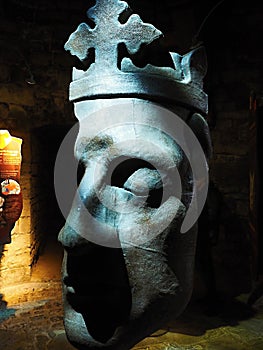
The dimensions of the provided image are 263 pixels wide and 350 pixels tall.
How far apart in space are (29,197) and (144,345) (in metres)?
1.66

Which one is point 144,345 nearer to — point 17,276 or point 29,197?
point 17,276

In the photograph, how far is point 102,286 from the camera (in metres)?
0.85

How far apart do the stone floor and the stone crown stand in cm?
190

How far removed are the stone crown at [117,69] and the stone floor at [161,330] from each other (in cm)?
190

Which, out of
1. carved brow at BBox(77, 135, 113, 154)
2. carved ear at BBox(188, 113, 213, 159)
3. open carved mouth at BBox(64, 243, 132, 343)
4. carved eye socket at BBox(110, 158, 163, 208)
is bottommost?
open carved mouth at BBox(64, 243, 132, 343)

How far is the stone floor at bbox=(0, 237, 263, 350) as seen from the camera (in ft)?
7.80

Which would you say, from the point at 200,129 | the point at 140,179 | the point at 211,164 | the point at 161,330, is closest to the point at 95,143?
the point at 140,179

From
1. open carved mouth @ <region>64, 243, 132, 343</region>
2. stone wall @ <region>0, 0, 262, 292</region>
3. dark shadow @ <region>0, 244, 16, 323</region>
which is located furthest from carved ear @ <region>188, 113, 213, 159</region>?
stone wall @ <region>0, 0, 262, 292</region>

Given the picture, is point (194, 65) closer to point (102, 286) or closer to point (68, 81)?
point (102, 286)

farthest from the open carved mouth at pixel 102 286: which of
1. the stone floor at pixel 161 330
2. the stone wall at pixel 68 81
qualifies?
the stone wall at pixel 68 81

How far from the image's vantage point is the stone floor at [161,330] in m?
2.38

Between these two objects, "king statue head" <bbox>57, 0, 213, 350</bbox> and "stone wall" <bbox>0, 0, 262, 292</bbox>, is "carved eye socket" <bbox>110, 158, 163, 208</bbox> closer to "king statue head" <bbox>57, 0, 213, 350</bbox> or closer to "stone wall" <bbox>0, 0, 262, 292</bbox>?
"king statue head" <bbox>57, 0, 213, 350</bbox>

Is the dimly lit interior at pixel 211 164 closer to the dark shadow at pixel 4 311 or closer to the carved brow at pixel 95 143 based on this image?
the dark shadow at pixel 4 311

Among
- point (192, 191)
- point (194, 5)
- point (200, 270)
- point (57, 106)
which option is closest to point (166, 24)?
point (194, 5)
